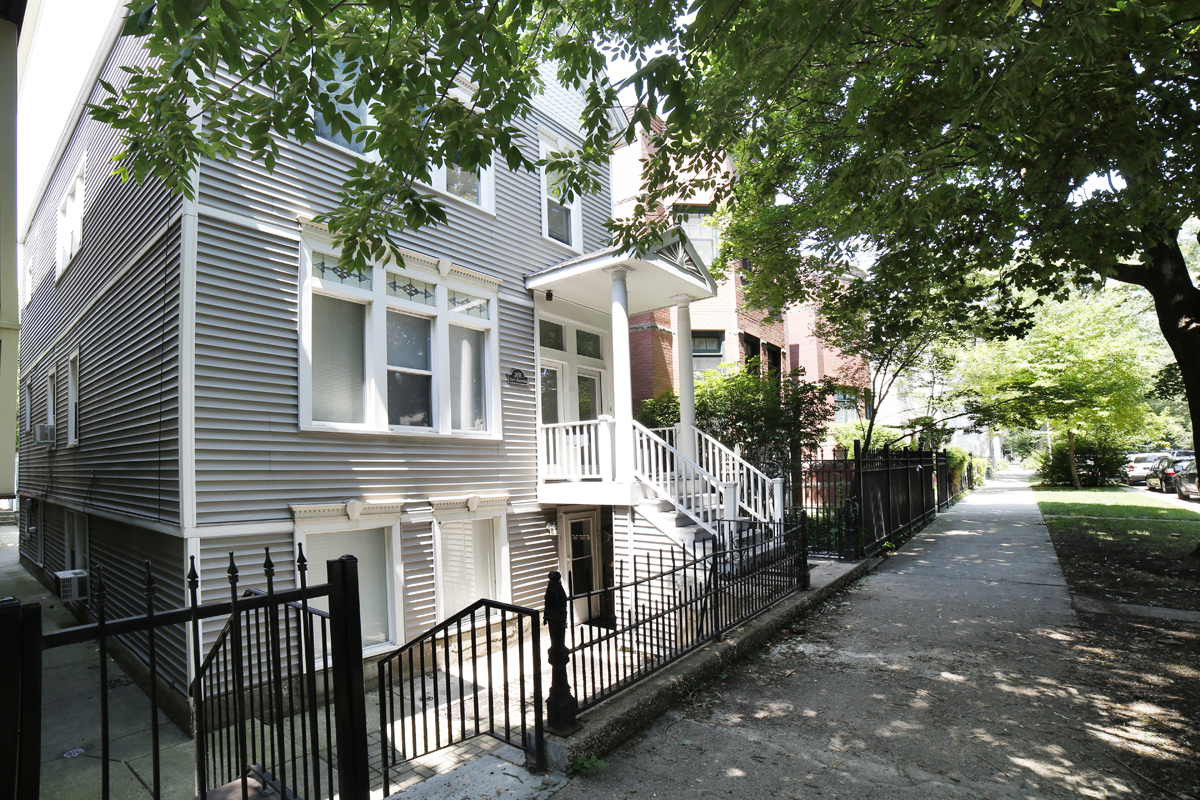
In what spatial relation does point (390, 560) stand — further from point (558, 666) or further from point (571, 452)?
point (558, 666)

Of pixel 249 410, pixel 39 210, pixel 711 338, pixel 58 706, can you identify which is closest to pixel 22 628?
pixel 249 410

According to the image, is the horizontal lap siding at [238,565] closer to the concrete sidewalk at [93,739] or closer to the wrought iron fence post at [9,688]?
the concrete sidewalk at [93,739]

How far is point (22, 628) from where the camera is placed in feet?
6.44

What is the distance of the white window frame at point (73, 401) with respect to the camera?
10.4 metres

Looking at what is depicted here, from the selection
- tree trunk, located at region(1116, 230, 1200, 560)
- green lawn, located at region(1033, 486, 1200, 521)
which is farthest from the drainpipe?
green lawn, located at region(1033, 486, 1200, 521)

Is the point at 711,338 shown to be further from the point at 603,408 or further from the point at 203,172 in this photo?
the point at 203,172

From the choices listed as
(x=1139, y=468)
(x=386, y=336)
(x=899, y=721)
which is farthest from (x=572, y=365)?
(x=1139, y=468)

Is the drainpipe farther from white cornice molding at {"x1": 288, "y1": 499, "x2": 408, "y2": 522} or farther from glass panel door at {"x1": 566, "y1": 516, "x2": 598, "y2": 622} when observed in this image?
white cornice molding at {"x1": 288, "y1": 499, "x2": 408, "y2": 522}

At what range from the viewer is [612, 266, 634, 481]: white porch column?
9.21m

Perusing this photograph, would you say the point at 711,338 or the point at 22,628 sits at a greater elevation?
the point at 711,338

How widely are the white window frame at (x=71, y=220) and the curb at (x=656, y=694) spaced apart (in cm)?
1114

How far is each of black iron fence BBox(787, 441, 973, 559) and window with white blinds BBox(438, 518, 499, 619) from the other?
484cm

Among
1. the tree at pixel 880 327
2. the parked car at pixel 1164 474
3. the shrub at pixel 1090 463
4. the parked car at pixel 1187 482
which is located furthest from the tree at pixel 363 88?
the shrub at pixel 1090 463

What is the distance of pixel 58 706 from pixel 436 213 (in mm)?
7114
